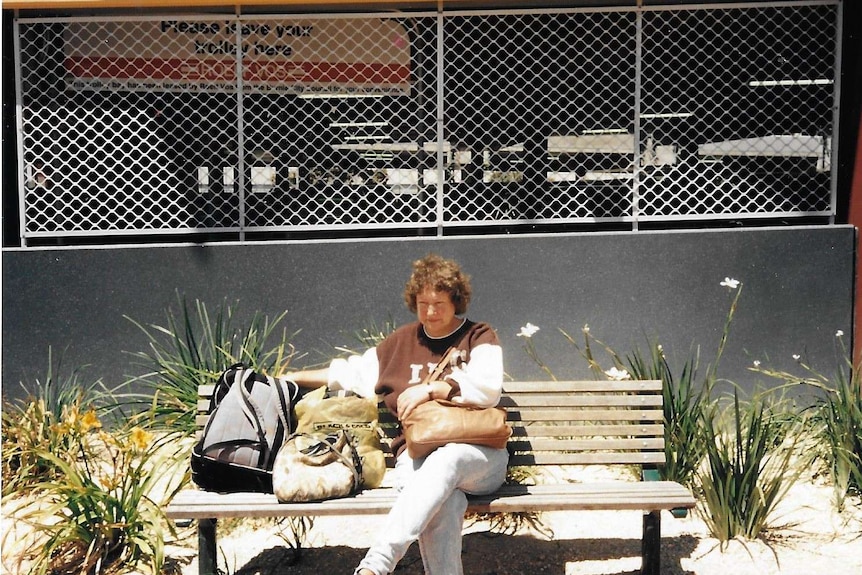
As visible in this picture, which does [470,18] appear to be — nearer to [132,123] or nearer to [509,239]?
[509,239]

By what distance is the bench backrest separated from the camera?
13.8 ft

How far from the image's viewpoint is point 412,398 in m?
3.91

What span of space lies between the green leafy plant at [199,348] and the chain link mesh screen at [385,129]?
543 millimetres

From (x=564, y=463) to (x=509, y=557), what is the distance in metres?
0.47

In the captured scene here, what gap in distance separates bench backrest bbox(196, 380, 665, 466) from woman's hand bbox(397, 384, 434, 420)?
1.00 feet

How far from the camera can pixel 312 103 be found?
663 cm

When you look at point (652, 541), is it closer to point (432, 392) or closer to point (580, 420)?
point (580, 420)

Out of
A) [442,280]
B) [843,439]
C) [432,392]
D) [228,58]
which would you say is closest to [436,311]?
[442,280]

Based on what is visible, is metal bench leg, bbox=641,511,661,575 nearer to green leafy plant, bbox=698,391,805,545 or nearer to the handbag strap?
green leafy plant, bbox=698,391,805,545

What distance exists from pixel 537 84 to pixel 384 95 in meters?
1.34

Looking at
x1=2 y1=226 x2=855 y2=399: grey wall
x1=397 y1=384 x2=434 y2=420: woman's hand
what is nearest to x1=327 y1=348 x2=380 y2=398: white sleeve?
x1=397 y1=384 x2=434 y2=420: woman's hand

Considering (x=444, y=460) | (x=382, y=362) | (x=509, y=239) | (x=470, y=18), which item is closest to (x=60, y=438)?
(x=382, y=362)

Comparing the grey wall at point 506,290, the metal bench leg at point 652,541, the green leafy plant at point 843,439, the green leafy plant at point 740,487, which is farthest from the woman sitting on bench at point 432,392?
the grey wall at point 506,290

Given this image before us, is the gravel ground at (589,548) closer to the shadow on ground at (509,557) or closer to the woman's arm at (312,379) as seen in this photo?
the shadow on ground at (509,557)
